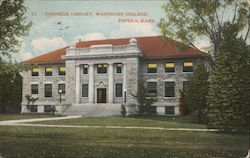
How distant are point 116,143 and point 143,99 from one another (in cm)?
245

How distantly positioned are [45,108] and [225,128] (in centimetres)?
579

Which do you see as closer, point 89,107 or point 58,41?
point 58,41

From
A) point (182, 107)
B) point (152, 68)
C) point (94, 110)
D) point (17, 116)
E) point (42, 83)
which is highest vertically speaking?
point (152, 68)

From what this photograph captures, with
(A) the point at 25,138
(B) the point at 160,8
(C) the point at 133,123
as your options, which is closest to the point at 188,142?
(C) the point at 133,123

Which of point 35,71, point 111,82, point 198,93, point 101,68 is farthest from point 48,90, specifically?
point 198,93

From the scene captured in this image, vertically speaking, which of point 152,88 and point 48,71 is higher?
point 48,71

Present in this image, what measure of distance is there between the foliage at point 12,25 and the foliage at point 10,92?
799mm

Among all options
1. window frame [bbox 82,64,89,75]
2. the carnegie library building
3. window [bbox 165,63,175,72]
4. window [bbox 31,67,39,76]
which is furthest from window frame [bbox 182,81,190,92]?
window [bbox 31,67,39,76]

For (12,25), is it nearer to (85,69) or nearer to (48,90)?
(48,90)

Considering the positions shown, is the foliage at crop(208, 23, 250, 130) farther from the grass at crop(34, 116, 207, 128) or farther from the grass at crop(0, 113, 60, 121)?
the grass at crop(0, 113, 60, 121)

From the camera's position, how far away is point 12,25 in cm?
1052

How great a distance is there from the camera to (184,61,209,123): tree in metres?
12.4

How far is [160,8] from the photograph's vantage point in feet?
35.0

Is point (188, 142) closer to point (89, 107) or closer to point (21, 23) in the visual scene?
point (89, 107)
